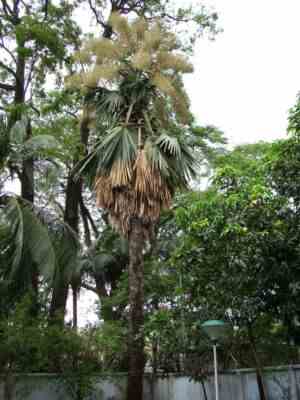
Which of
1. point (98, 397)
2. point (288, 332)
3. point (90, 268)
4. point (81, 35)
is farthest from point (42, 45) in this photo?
point (288, 332)

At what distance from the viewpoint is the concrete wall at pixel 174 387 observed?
10.0 m

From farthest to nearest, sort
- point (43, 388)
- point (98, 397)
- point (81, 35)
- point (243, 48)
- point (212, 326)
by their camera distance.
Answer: point (81, 35), point (243, 48), point (98, 397), point (43, 388), point (212, 326)

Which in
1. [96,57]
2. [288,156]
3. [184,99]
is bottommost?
[288,156]

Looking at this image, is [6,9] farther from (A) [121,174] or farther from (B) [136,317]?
(B) [136,317]

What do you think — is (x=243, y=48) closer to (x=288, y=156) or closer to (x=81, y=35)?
(x=81, y=35)

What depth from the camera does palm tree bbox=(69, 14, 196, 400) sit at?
10320 millimetres

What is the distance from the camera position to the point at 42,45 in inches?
599

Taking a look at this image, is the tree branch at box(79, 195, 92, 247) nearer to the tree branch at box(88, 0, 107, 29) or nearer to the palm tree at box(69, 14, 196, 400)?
the tree branch at box(88, 0, 107, 29)

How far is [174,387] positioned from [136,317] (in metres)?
3.81

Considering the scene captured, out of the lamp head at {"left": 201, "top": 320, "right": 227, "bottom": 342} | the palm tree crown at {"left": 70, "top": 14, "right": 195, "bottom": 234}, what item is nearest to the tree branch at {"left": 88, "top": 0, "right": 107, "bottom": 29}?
the palm tree crown at {"left": 70, "top": 14, "right": 195, "bottom": 234}

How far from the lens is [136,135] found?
37.1 feet

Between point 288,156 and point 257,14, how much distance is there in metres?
6.08

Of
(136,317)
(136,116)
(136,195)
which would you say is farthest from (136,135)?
(136,317)

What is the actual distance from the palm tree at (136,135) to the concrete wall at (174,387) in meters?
2.38
